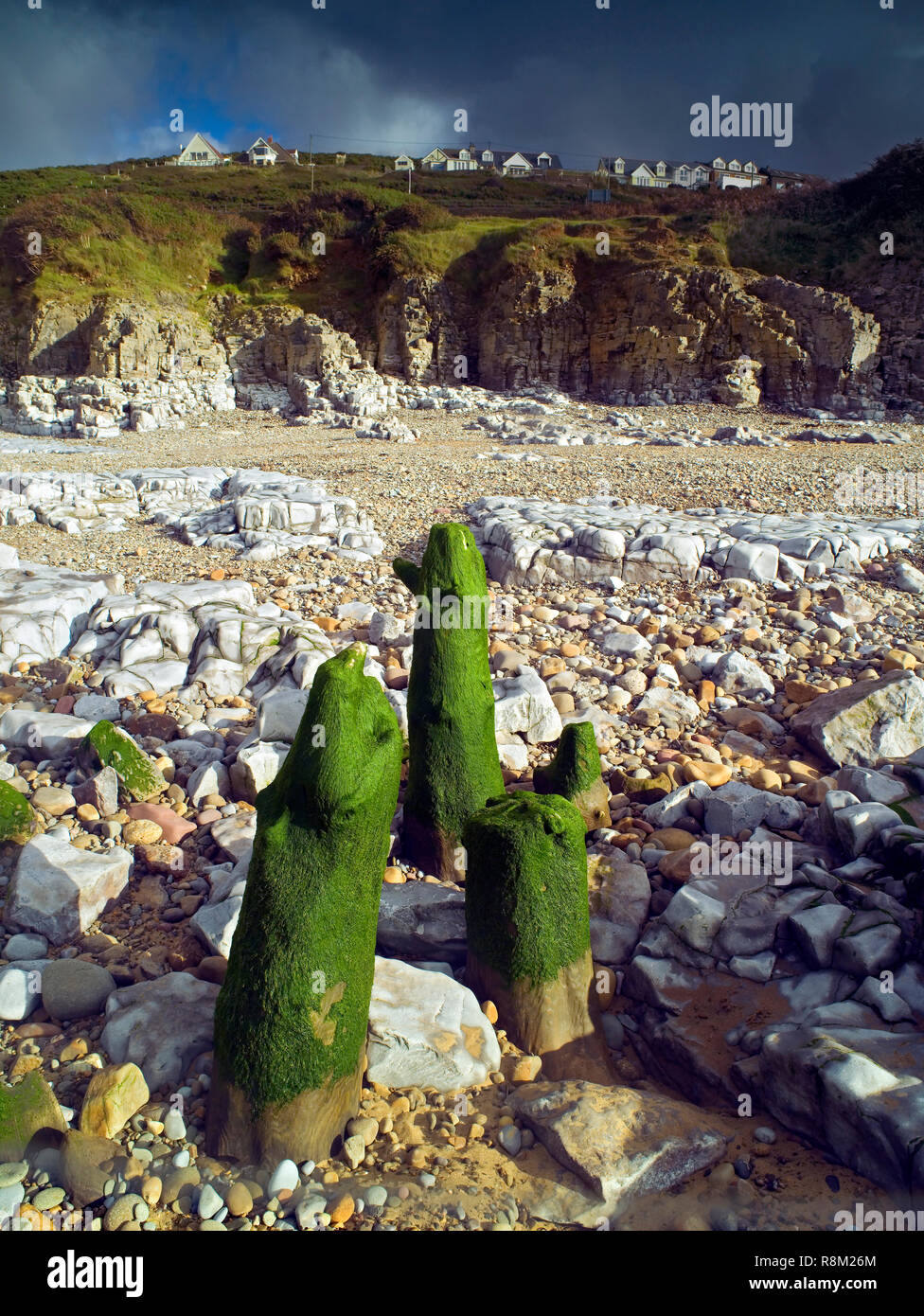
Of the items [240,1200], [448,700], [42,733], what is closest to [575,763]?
[448,700]

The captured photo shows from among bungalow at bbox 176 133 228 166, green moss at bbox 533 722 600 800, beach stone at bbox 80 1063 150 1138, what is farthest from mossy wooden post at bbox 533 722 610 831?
bungalow at bbox 176 133 228 166

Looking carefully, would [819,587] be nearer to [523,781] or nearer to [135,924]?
[523,781]

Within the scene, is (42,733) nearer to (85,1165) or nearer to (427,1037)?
(85,1165)

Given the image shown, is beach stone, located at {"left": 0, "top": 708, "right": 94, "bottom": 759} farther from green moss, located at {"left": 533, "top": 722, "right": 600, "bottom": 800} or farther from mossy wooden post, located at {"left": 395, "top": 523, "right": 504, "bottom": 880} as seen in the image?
green moss, located at {"left": 533, "top": 722, "right": 600, "bottom": 800}

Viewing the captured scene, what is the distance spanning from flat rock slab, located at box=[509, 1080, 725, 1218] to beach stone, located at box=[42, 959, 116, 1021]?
1.67 meters

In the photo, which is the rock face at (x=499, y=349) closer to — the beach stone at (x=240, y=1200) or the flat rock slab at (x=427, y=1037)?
the flat rock slab at (x=427, y=1037)

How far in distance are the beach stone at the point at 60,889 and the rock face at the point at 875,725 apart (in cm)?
441

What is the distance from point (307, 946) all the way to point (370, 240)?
33.3 meters

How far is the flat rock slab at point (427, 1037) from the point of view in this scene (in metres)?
2.74

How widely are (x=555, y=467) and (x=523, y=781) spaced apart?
396 inches

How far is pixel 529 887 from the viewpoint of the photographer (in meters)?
2.93

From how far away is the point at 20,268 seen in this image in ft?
84.2

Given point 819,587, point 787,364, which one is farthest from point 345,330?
point 819,587

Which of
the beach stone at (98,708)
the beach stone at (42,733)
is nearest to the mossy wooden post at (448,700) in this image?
the beach stone at (42,733)
